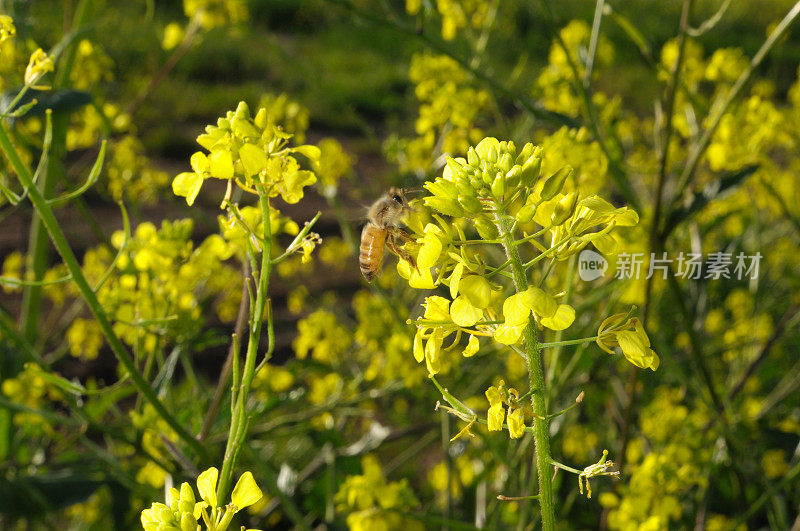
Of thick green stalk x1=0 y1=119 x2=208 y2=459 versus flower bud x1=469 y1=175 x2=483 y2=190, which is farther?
thick green stalk x1=0 y1=119 x2=208 y2=459

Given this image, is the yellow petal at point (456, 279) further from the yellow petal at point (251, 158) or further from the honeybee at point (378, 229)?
the honeybee at point (378, 229)

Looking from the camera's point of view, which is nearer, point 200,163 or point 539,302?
point 539,302

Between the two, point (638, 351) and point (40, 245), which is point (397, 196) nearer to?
point (638, 351)

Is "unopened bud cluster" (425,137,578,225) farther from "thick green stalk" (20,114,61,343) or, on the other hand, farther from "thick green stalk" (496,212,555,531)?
"thick green stalk" (20,114,61,343)

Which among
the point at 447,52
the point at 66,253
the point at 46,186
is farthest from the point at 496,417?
the point at 46,186

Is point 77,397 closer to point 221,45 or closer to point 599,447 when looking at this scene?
point 599,447

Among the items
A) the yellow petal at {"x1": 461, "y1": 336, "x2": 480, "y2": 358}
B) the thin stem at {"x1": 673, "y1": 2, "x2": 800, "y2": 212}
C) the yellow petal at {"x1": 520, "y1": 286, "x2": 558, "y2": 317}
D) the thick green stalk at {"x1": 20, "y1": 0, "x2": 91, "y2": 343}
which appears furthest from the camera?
the thick green stalk at {"x1": 20, "y1": 0, "x2": 91, "y2": 343}

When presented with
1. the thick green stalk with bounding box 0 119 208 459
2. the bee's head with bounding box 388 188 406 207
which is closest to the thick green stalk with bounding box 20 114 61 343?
the thick green stalk with bounding box 0 119 208 459
